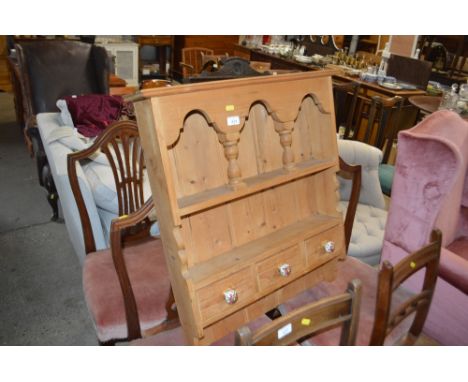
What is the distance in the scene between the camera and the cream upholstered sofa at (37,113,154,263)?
1795 millimetres

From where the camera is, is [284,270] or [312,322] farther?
[284,270]

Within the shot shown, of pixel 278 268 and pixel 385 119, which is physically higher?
pixel 385 119

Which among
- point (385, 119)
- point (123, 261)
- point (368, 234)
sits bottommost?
point (368, 234)

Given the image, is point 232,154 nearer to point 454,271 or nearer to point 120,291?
point 120,291

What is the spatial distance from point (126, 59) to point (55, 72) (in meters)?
2.71

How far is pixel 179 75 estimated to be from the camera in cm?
678

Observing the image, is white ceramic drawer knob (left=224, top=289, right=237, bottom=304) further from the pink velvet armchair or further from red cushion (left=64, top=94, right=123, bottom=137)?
red cushion (left=64, top=94, right=123, bottom=137)

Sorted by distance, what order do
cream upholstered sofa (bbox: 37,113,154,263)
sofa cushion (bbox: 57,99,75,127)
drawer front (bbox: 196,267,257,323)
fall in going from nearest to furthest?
1. drawer front (bbox: 196,267,257,323)
2. cream upholstered sofa (bbox: 37,113,154,263)
3. sofa cushion (bbox: 57,99,75,127)

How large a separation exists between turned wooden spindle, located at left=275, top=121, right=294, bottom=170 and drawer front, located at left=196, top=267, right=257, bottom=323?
0.40 meters

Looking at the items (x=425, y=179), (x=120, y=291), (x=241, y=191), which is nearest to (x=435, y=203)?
(x=425, y=179)

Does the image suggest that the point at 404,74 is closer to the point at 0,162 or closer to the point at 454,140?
the point at 454,140

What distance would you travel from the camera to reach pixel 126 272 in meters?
1.29

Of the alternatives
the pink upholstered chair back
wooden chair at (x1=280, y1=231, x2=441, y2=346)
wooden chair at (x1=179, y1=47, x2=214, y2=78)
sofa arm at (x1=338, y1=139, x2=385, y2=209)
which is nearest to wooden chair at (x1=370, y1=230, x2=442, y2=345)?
wooden chair at (x1=280, y1=231, x2=441, y2=346)

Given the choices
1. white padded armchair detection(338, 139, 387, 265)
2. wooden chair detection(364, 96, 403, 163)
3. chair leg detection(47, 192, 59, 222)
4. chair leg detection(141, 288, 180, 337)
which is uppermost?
wooden chair detection(364, 96, 403, 163)
